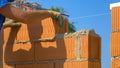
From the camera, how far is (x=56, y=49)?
15.0 feet

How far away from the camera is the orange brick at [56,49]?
14.5ft

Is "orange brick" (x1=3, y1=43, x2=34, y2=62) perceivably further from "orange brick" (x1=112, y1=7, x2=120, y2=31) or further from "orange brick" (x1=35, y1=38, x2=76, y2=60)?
"orange brick" (x1=112, y1=7, x2=120, y2=31)

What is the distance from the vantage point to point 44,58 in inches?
184

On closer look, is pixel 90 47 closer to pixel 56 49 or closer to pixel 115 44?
pixel 115 44

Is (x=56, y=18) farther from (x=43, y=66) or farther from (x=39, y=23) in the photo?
(x=43, y=66)

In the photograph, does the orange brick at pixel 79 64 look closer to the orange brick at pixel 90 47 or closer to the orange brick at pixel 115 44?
the orange brick at pixel 90 47

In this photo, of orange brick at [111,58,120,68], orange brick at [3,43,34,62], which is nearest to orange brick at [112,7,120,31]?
orange brick at [111,58,120,68]

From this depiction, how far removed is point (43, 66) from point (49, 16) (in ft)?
2.19

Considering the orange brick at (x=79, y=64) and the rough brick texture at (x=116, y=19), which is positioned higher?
the rough brick texture at (x=116, y=19)

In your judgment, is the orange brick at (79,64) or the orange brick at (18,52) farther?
the orange brick at (18,52)

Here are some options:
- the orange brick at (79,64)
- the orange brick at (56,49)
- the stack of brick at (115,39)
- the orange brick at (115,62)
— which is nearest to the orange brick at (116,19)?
the stack of brick at (115,39)

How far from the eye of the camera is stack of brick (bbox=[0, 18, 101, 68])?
426cm

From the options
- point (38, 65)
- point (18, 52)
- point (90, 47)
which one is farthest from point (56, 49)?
point (18, 52)

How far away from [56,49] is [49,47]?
5.4 inches
